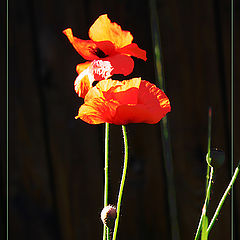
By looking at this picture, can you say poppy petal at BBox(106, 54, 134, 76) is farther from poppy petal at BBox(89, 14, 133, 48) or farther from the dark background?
the dark background

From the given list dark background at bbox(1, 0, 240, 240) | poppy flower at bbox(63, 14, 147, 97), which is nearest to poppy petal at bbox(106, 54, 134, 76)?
poppy flower at bbox(63, 14, 147, 97)

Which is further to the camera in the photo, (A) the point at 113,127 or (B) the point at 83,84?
(A) the point at 113,127

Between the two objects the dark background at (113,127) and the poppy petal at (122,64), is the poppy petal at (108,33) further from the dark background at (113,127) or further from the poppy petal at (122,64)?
the dark background at (113,127)

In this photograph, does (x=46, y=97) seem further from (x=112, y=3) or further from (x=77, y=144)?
(x=112, y=3)

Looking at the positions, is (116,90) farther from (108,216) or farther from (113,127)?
(113,127)

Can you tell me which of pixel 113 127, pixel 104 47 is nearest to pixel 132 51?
pixel 104 47

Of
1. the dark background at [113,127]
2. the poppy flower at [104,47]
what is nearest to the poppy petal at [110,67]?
the poppy flower at [104,47]
